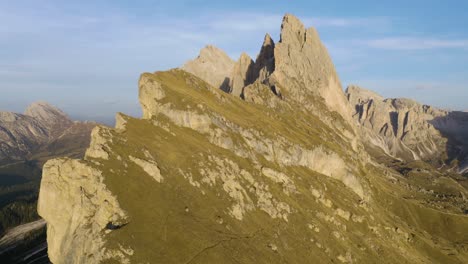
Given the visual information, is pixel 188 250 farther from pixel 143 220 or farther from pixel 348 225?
pixel 348 225

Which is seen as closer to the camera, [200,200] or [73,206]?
[73,206]

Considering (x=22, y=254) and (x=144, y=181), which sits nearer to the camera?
(x=144, y=181)

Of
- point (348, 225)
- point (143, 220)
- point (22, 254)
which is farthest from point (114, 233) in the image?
point (22, 254)

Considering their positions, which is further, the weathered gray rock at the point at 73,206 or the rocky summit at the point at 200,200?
the rocky summit at the point at 200,200

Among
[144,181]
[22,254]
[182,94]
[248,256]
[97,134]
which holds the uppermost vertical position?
[182,94]

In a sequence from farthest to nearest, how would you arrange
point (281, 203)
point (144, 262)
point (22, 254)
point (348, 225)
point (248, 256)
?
point (22, 254)
point (348, 225)
point (281, 203)
point (248, 256)
point (144, 262)

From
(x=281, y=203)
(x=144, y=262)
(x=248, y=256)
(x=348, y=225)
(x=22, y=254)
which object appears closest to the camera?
(x=144, y=262)

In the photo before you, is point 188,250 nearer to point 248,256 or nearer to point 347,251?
point 248,256

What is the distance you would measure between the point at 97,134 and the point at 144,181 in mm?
20089

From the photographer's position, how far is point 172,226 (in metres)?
99.4

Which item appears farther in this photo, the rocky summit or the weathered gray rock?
the rocky summit

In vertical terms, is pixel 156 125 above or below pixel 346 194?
above

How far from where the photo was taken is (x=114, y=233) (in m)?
89.5

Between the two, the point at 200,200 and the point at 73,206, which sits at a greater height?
the point at 73,206
